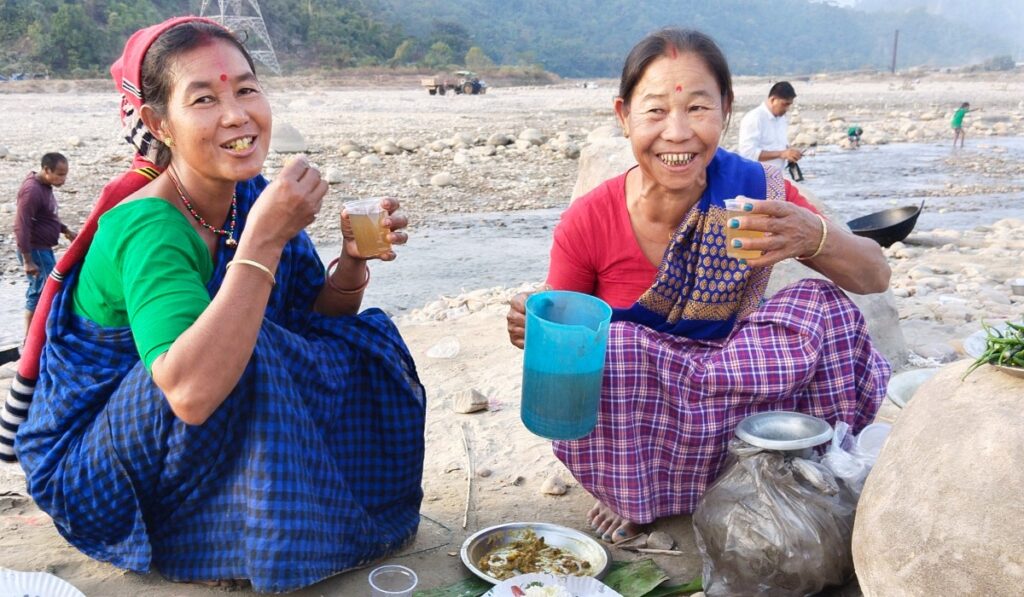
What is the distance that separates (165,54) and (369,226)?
674mm

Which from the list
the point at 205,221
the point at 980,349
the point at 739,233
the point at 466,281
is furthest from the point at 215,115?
the point at 466,281

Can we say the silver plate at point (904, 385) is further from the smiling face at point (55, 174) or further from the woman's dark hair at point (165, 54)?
the smiling face at point (55, 174)

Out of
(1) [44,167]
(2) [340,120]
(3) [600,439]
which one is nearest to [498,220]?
(1) [44,167]

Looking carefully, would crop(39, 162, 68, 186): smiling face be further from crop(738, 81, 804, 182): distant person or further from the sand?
crop(738, 81, 804, 182): distant person

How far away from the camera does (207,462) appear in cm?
229

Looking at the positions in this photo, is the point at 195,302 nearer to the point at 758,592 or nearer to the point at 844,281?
the point at 758,592

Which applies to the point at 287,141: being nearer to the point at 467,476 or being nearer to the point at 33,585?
the point at 467,476

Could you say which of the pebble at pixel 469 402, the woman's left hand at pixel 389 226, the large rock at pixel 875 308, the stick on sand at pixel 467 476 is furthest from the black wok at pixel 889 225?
the woman's left hand at pixel 389 226

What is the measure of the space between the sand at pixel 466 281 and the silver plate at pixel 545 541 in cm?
9

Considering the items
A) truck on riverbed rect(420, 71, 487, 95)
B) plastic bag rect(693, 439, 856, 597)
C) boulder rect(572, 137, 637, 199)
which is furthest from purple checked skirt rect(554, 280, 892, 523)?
truck on riverbed rect(420, 71, 487, 95)

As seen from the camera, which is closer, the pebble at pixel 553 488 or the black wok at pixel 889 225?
the pebble at pixel 553 488

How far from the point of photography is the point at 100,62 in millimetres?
37188

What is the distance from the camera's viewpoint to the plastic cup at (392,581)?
2.34 metres

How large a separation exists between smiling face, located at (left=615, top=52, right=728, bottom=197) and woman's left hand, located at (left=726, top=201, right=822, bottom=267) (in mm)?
340
